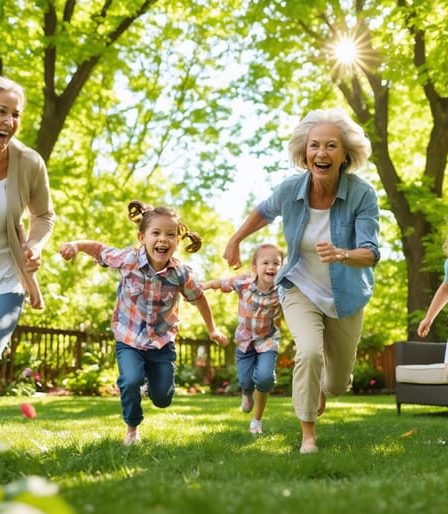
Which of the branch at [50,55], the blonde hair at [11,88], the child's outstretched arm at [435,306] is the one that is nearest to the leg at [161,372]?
the child's outstretched arm at [435,306]

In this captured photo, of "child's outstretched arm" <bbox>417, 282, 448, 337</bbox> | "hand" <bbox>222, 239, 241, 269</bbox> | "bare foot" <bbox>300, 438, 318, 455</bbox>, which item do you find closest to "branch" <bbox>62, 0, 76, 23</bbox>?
"hand" <bbox>222, 239, 241, 269</bbox>

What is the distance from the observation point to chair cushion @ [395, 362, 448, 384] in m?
10.4

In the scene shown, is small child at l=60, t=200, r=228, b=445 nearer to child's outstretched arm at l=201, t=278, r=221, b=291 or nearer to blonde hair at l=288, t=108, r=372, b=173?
blonde hair at l=288, t=108, r=372, b=173

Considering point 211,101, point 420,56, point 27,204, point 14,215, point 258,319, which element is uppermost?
point 211,101

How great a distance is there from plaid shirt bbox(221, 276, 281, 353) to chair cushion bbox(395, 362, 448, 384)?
354 cm

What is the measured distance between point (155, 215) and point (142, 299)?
0.61 metres

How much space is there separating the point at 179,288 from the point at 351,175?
59.2 inches

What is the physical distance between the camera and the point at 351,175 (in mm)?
5500

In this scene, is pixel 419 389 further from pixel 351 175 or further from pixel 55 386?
pixel 55 386

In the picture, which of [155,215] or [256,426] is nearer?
[155,215]

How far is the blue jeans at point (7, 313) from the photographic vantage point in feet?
15.3

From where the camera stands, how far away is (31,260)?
15.5 feet

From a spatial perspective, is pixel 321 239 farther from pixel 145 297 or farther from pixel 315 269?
pixel 145 297

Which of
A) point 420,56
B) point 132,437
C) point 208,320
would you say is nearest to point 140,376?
point 132,437
